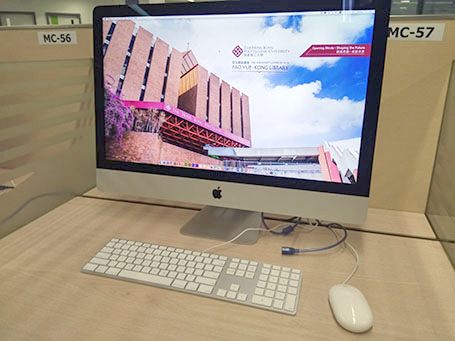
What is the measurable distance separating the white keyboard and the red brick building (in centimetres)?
24

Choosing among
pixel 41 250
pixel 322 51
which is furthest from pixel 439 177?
pixel 41 250

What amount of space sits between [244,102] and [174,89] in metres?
0.16

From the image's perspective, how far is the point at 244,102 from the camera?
0.69 meters

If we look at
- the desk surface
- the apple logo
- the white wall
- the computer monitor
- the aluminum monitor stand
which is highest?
the white wall

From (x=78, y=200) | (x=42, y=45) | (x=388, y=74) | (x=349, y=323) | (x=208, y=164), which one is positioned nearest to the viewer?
(x=349, y=323)

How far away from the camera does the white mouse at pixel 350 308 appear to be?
19.4 inches

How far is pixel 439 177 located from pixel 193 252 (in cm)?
65

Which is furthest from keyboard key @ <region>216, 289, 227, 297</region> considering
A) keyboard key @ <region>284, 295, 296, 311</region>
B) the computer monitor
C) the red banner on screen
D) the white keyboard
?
the red banner on screen

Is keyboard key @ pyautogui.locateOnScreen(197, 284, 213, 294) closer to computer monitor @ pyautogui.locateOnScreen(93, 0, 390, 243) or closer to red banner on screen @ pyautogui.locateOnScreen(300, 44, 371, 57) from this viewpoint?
computer monitor @ pyautogui.locateOnScreen(93, 0, 390, 243)

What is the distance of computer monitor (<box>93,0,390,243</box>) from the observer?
62cm

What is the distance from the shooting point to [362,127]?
24.9 inches

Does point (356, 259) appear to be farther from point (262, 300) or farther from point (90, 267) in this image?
point (90, 267)

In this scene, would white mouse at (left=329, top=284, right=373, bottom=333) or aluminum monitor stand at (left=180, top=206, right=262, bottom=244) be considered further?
aluminum monitor stand at (left=180, top=206, right=262, bottom=244)

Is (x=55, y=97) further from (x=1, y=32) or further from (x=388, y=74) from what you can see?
(x=388, y=74)
